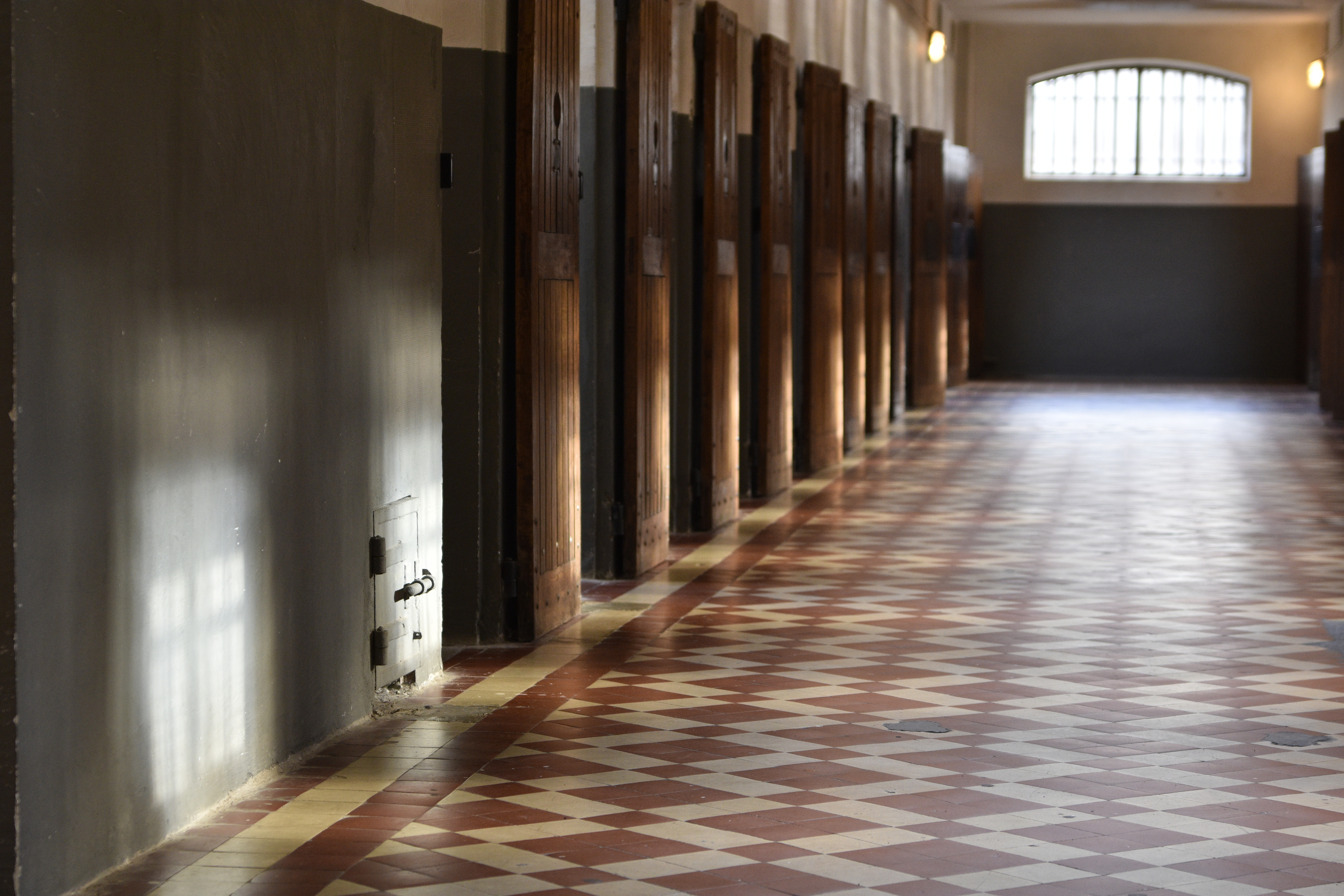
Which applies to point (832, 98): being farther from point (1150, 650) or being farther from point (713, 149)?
point (1150, 650)

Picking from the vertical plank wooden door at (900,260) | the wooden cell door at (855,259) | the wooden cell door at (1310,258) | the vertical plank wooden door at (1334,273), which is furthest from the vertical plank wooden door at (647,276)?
the wooden cell door at (1310,258)

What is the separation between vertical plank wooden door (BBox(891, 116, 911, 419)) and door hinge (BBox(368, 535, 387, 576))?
12.1 m

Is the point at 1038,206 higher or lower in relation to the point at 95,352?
higher

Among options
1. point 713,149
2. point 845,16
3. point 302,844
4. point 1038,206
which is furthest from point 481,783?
point 1038,206

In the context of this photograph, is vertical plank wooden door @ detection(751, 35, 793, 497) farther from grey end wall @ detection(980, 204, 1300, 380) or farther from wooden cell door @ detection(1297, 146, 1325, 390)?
grey end wall @ detection(980, 204, 1300, 380)

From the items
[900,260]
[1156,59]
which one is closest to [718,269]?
[900,260]

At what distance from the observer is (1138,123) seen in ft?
81.5

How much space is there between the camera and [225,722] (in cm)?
461

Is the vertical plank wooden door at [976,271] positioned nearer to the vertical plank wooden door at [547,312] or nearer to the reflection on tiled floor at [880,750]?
the reflection on tiled floor at [880,750]

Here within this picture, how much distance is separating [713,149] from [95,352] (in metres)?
6.42

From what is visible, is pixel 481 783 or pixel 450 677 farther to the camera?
pixel 450 677

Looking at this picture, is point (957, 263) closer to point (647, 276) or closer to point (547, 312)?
point (647, 276)

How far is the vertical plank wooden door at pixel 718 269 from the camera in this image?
32.7ft

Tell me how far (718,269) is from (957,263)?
1240cm
